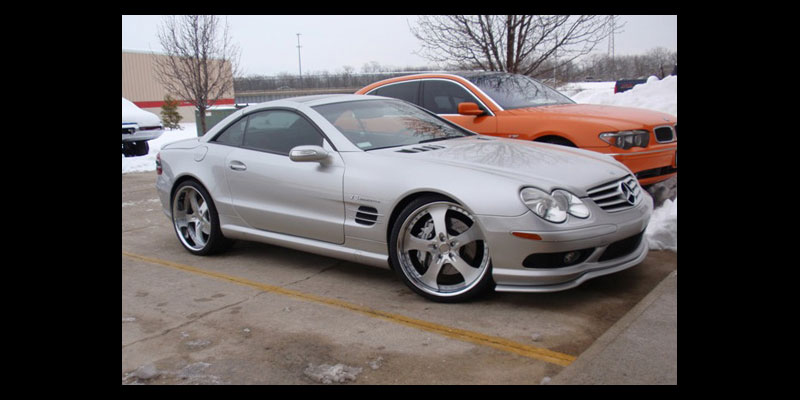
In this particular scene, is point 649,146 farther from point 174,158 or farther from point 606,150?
point 174,158

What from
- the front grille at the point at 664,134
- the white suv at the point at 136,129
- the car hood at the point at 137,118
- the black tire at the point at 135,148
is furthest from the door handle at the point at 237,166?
the black tire at the point at 135,148

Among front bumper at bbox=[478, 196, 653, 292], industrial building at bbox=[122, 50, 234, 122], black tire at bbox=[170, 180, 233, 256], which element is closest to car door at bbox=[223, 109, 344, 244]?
black tire at bbox=[170, 180, 233, 256]

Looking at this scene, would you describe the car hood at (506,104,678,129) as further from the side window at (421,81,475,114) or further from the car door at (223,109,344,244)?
the car door at (223,109,344,244)

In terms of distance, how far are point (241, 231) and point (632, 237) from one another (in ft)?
9.82

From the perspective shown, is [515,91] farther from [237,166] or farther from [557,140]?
[237,166]

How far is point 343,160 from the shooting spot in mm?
4785

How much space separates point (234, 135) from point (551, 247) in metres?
2.98

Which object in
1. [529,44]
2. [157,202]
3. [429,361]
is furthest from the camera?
[529,44]

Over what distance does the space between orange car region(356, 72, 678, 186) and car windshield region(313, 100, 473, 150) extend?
54.9 inches

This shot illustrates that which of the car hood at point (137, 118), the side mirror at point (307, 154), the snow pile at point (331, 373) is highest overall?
the car hood at point (137, 118)

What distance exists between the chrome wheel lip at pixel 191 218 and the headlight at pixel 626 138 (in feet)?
12.3

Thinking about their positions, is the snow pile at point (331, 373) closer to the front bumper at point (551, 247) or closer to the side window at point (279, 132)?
the front bumper at point (551, 247)

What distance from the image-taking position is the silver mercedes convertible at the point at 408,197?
13.1 ft
